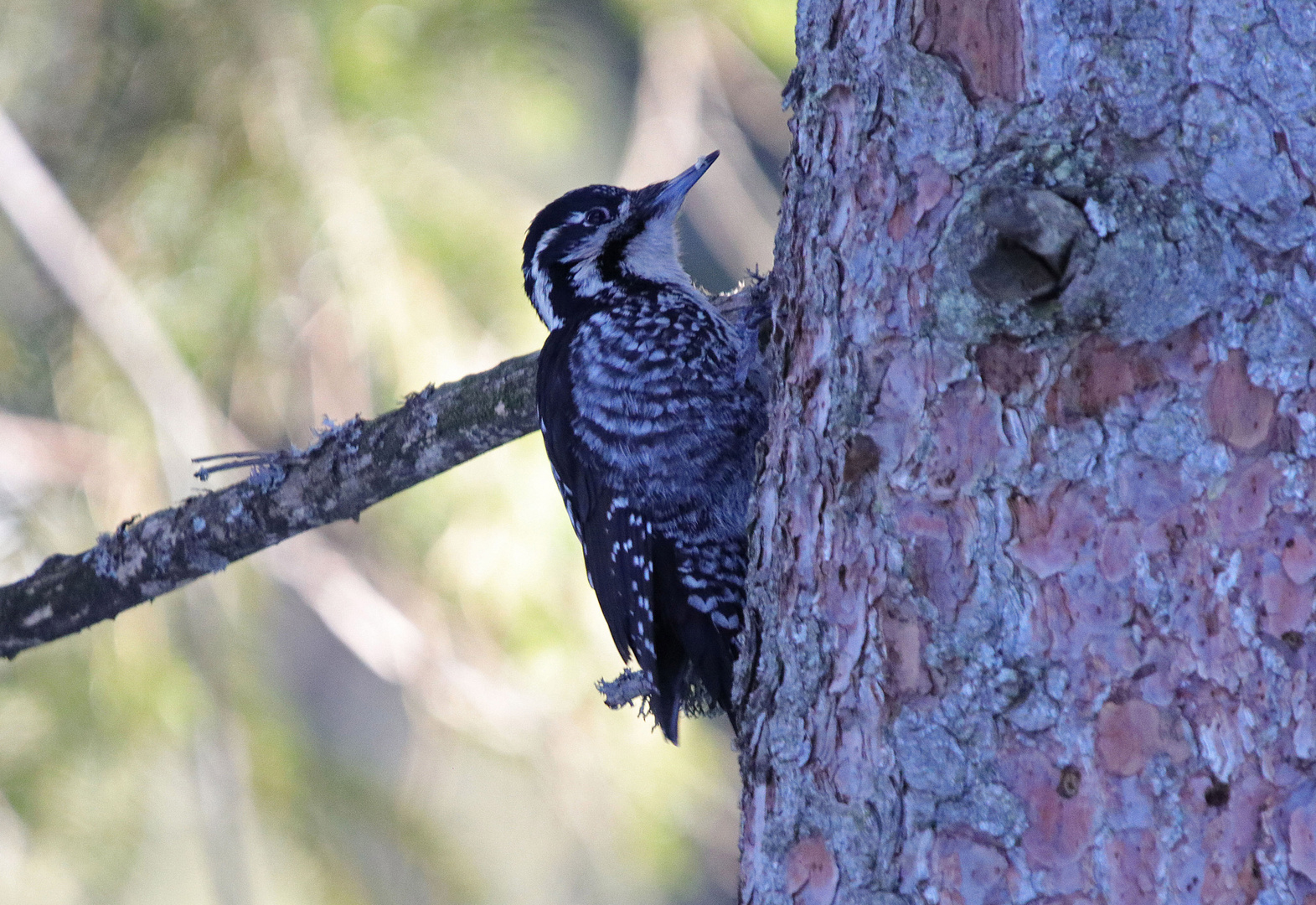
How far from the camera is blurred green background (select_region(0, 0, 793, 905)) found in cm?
298

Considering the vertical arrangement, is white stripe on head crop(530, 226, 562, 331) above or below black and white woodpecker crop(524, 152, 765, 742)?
above

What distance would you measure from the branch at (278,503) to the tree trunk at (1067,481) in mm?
1087

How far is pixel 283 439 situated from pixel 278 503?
937 millimetres

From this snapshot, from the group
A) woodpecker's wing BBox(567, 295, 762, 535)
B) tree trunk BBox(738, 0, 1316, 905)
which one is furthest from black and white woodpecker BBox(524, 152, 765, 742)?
tree trunk BBox(738, 0, 1316, 905)

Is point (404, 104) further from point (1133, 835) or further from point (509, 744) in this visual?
point (1133, 835)

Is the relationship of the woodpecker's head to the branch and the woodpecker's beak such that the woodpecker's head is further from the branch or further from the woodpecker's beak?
the branch

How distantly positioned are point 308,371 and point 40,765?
1.21 metres

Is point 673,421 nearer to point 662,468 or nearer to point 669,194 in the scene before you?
point 662,468

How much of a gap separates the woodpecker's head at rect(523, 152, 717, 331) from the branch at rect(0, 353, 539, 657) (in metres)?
0.40

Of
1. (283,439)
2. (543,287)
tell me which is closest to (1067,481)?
(543,287)

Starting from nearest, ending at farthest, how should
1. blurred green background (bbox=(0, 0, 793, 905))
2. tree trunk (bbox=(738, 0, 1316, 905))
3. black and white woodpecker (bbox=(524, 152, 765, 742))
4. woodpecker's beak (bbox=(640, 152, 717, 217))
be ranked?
1. tree trunk (bbox=(738, 0, 1316, 905))
2. black and white woodpecker (bbox=(524, 152, 765, 742))
3. woodpecker's beak (bbox=(640, 152, 717, 217))
4. blurred green background (bbox=(0, 0, 793, 905))

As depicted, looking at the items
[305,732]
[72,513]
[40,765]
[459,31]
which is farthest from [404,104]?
[40,765]

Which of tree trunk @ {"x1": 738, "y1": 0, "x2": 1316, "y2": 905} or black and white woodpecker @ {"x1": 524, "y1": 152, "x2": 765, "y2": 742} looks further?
black and white woodpecker @ {"x1": 524, "y1": 152, "x2": 765, "y2": 742}

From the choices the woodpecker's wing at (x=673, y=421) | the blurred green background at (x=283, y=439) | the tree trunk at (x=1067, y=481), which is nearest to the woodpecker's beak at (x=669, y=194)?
the woodpecker's wing at (x=673, y=421)
